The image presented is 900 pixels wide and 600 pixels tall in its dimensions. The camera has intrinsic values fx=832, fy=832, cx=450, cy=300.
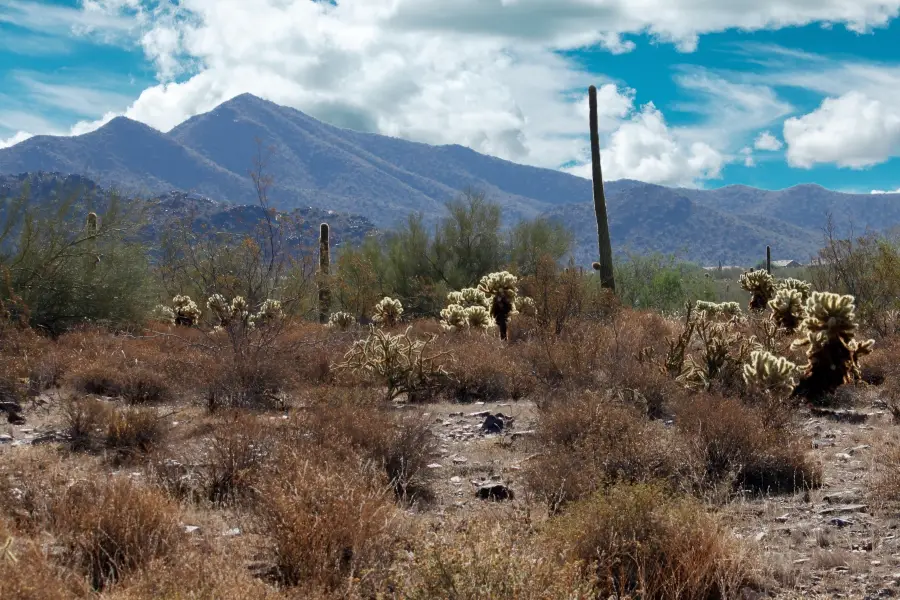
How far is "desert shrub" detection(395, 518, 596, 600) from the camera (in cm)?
372

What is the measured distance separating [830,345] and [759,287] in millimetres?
6847

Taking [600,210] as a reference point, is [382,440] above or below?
below

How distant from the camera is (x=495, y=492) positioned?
6.94 metres

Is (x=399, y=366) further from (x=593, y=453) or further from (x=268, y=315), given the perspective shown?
(x=593, y=453)

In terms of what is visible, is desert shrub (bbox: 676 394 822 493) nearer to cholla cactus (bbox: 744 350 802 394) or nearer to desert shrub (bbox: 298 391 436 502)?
cholla cactus (bbox: 744 350 802 394)

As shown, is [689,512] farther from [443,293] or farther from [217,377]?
[443,293]

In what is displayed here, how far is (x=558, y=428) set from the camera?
7.98 m

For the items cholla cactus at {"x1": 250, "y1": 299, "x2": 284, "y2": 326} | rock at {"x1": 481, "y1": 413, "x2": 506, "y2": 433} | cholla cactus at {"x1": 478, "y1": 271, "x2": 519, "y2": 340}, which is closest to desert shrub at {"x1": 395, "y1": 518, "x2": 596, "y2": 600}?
rock at {"x1": 481, "y1": 413, "x2": 506, "y2": 433}

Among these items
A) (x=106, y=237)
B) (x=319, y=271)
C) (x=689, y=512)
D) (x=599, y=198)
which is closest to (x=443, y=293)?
(x=319, y=271)

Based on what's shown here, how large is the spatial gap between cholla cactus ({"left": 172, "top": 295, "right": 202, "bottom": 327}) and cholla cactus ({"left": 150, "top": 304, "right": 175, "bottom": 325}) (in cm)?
22

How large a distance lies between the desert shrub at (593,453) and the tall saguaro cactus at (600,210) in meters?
13.8

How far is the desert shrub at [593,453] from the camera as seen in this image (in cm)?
639

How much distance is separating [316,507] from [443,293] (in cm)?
2268

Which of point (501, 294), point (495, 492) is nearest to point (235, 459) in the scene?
point (495, 492)
